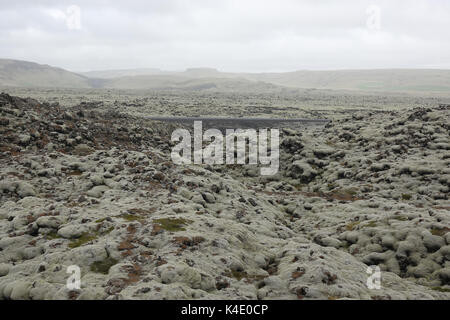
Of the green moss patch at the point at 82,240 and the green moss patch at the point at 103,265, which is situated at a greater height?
the green moss patch at the point at 82,240

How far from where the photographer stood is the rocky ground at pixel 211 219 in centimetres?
1331

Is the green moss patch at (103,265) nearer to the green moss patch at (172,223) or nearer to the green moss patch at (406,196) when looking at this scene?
the green moss patch at (172,223)

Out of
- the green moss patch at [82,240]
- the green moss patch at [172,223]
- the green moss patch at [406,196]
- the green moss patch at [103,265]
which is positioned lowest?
the green moss patch at [406,196]

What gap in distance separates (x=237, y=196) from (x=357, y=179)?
13.9 meters

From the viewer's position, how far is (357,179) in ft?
108

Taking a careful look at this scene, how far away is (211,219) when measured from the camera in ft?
62.7

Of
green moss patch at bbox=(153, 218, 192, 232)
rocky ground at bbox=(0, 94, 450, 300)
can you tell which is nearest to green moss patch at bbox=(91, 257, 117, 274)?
rocky ground at bbox=(0, 94, 450, 300)

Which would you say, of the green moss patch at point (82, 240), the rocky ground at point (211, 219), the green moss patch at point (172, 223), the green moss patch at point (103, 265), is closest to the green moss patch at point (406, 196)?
the rocky ground at point (211, 219)

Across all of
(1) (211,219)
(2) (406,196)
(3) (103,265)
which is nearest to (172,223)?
(1) (211,219)

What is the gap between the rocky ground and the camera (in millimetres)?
13312

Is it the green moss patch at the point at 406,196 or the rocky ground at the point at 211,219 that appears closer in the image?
the rocky ground at the point at 211,219

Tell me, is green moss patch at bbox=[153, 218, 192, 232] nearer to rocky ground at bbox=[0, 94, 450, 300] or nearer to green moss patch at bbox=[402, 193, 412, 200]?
rocky ground at bbox=[0, 94, 450, 300]

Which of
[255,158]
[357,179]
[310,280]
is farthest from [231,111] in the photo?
[310,280]

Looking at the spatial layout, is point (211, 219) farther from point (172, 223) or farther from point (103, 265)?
point (103, 265)
